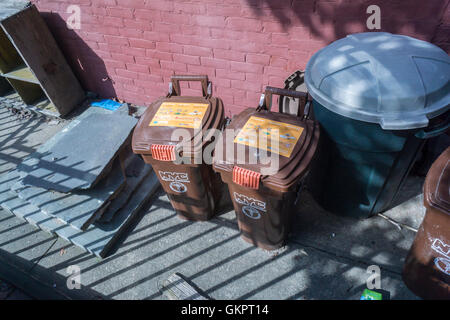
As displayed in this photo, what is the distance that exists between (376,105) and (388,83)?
0.62 ft

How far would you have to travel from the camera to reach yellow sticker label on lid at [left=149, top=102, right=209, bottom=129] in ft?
8.98

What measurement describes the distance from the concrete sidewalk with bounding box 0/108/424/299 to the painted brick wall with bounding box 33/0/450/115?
1670 mm

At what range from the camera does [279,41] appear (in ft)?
11.3

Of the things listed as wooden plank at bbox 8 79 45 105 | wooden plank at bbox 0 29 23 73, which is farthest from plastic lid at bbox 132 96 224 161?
wooden plank at bbox 0 29 23 73

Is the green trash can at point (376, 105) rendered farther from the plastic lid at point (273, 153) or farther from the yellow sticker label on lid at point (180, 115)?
the yellow sticker label on lid at point (180, 115)

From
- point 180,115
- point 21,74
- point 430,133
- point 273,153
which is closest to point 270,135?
point 273,153

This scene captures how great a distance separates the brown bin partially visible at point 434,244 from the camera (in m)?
1.99

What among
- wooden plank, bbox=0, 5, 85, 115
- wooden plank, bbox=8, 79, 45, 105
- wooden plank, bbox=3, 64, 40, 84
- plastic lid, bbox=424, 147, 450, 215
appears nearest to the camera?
plastic lid, bbox=424, 147, 450, 215

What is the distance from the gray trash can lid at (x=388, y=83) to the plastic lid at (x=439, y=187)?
12.5 inches

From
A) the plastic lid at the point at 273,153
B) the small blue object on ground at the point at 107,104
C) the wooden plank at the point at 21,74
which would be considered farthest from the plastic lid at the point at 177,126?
the wooden plank at the point at 21,74

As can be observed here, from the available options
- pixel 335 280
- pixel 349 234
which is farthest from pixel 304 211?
pixel 335 280

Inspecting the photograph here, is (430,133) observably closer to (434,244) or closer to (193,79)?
(434,244)

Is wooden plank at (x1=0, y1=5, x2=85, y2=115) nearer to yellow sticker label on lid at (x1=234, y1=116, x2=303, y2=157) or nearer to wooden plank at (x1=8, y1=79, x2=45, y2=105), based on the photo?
wooden plank at (x1=8, y1=79, x2=45, y2=105)

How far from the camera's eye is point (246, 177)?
7.59 feet
